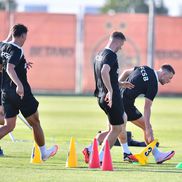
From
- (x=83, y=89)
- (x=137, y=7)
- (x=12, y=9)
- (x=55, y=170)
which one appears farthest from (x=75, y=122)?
(x=137, y=7)

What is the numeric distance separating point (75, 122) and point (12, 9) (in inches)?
935

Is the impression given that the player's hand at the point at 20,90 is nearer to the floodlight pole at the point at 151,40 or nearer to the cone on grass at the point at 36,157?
the cone on grass at the point at 36,157

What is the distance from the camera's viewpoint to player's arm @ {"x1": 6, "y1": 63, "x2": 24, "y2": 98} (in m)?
13.4

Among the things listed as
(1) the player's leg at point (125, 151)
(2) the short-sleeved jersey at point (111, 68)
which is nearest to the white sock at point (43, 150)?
(2) the short-sleeved jersey at point (111, 68)

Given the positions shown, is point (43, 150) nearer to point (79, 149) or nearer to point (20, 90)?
point (20, 90)

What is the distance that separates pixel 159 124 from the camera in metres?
25.3

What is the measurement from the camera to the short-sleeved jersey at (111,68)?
13.8 meters

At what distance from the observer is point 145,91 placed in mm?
15008

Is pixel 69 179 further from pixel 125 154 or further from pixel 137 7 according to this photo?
pixel 137 7

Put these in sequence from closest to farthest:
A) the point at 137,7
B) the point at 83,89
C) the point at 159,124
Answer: the point at 159,124
the point at 83,89
the point at 137,7

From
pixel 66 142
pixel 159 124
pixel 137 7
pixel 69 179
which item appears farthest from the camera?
pixel 137 7

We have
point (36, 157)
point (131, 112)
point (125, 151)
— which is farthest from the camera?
point (131, 112)

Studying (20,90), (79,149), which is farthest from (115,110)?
(79,149)

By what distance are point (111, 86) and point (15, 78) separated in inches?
58.6
